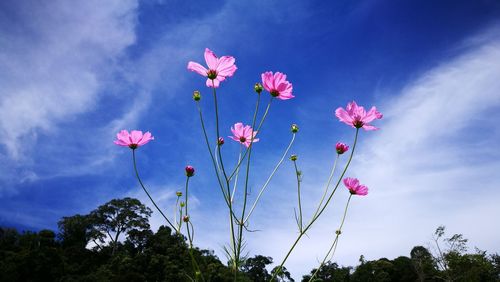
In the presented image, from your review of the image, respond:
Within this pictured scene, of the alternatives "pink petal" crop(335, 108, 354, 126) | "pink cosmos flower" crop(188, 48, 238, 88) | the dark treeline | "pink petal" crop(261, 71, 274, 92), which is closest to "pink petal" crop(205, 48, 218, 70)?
"pink cosmos flower" crop(188, 48, 238, 88)

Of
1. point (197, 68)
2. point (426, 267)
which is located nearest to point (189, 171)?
point (197, 68)

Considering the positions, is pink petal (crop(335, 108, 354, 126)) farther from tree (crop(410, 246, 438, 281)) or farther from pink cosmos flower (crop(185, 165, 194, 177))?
tree (crop(410, 246, 438, 281))

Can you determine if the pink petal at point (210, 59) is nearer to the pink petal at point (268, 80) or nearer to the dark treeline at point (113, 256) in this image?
the pink petal at point (268, 80)

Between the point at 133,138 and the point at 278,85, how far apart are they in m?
0.54

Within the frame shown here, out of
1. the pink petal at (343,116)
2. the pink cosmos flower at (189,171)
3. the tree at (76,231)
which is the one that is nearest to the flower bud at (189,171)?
the pink cosmos flower at (189,171)

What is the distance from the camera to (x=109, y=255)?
2162 centimetres

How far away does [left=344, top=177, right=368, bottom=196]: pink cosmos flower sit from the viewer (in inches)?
55.8

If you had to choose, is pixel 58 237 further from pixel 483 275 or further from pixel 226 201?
pixel 483 275

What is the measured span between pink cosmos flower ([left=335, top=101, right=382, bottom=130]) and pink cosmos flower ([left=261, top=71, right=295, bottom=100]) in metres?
0.20

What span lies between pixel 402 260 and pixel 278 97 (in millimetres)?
36159

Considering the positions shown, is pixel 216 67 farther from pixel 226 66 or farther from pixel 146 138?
pixel 146 138

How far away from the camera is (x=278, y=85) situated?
1.24 m

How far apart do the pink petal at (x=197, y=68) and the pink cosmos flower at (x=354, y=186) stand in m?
0.71

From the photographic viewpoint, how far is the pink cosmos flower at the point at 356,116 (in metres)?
1.28
